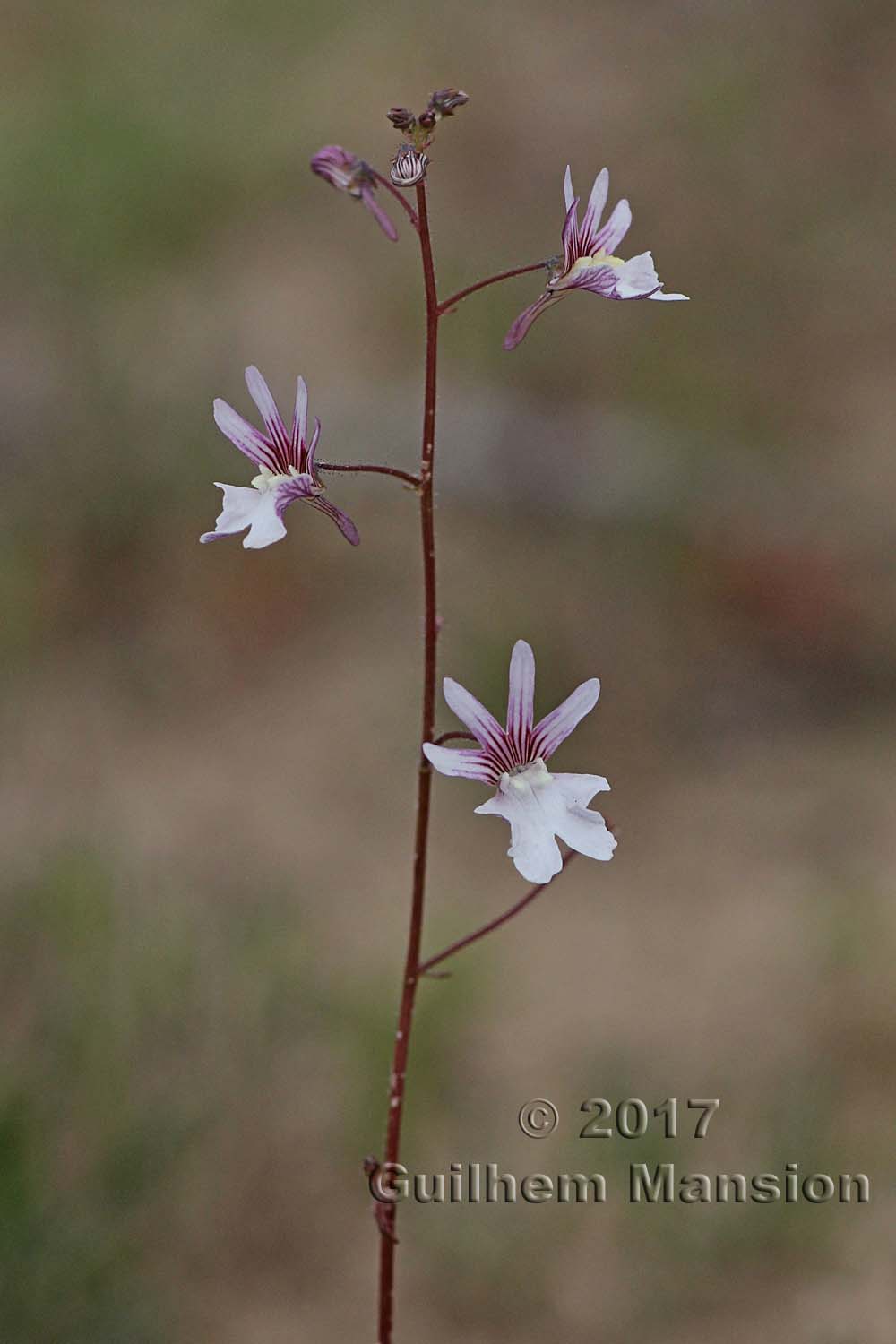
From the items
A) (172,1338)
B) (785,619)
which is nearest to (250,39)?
(785,619)

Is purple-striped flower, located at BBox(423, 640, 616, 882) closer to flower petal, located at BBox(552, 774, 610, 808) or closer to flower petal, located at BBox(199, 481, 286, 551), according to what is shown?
flower petal, located at BBox(552, 774, 610, 808)

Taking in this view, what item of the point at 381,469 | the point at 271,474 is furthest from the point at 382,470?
the point at 271,474

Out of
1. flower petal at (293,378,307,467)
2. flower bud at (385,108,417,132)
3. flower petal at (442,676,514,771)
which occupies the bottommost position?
flower petal at (442,676,514,771)

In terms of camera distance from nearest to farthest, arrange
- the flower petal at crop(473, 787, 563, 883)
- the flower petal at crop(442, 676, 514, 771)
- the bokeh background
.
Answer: the flower petal at crop(473, 787, 563, 883), the flower petal at crop(442, 676, 514, 771), the bokeh background

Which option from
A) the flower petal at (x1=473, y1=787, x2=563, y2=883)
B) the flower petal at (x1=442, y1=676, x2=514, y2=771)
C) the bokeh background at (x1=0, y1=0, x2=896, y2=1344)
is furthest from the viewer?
the bokeh background at (x1=0, y1=0, x2=896, y2=1344)

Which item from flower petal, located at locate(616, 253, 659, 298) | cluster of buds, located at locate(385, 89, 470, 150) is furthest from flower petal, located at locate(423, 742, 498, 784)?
cluster of buds, located at locate(385, 89, 470, 150)

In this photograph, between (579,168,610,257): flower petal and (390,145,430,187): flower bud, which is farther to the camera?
(579,168,610,257): flower petal

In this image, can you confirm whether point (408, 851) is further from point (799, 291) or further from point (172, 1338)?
point (799, 291)
